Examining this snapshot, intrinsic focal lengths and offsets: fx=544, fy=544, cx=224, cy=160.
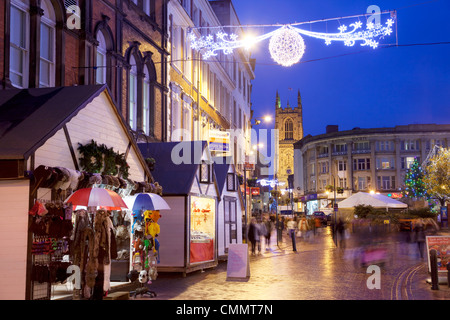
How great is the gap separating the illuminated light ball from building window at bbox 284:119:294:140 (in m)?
155

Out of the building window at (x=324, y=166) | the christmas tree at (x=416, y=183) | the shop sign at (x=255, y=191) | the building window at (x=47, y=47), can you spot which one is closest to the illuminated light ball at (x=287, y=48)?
the building window at (x=47, y=47)

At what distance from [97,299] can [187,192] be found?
7.75 meters

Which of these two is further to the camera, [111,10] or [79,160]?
[111,10]

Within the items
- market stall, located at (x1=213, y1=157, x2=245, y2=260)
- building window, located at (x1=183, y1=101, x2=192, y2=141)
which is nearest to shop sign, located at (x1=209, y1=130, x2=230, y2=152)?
building window, located at (x1=183, y1=101, x2=192, y2=141)

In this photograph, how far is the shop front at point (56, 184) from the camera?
9.55 m

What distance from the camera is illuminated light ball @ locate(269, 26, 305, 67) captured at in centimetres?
1664

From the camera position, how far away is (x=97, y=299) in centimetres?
1080

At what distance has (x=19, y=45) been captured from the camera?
14.9m

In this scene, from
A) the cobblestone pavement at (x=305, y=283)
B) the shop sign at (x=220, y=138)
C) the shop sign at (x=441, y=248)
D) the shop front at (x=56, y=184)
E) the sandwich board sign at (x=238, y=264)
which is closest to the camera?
the shop front at (x=56, y=184)

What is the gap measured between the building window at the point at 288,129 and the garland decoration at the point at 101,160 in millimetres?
159642

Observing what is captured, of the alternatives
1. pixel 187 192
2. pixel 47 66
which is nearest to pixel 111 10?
pixel 47 66

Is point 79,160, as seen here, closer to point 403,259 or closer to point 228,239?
point 228,239

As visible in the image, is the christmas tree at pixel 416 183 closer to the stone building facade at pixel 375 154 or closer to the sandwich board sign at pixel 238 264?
Result: the stone building facade at pixel 375 154
